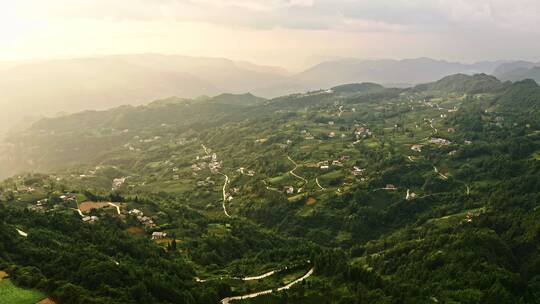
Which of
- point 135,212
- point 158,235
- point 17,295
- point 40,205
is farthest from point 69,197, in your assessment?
point 17,295

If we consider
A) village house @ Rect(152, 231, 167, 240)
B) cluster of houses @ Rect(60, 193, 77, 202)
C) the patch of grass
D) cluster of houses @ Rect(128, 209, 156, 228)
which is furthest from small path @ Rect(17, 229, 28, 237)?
cluster of houses @ Rect(60, 193, 77, 202)

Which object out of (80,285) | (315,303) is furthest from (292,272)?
(80,285)

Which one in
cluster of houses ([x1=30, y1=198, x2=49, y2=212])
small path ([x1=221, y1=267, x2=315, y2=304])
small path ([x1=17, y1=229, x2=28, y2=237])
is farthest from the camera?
cluster of houses ([x1=30, y1=198, x2=49, y2=212])

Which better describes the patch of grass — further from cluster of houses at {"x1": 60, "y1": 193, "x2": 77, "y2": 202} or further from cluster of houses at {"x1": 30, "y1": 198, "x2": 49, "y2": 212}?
cluster of houses at {"x1": 60, "y1": 193, "x2": 77, "y2": 202}

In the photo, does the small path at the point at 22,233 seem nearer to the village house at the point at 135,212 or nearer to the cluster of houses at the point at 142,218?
the cluster of houses at the point at 142,218

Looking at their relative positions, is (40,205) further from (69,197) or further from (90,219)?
(90,219)

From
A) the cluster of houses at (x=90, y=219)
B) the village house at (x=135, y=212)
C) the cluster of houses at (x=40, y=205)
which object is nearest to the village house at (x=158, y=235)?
the village house at (x=135, y=212)
